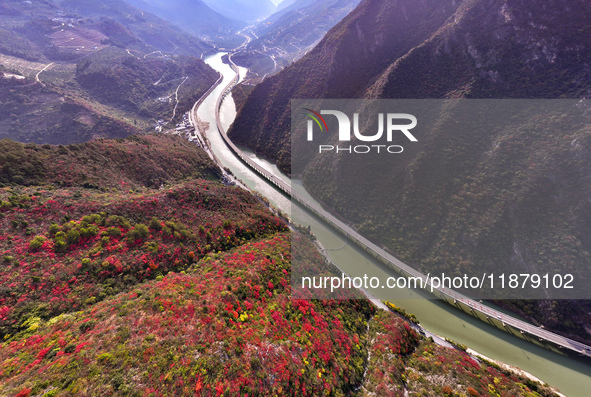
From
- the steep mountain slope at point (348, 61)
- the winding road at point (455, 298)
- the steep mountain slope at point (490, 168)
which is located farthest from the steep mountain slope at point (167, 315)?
the steep mountain slope at point (348, 61)

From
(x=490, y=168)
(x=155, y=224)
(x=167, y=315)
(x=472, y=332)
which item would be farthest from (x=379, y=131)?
(x=167, y=315)

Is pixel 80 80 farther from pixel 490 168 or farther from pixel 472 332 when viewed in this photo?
pixel 472 332

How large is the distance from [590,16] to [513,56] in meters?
11.7

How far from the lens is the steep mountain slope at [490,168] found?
36094mm

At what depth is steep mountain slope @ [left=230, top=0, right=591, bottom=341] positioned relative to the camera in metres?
36.1

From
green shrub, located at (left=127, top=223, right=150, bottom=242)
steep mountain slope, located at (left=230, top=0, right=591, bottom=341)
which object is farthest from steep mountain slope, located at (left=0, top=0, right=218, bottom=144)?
steep mountain slope, located at (left=230, top=0, right=591, bottom=341)

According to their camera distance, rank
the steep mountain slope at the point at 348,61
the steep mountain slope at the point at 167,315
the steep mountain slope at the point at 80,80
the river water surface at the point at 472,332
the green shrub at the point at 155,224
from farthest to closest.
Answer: the steep mountain slope at the point at 80,80, the steep mountain slope at the point at 348,61, the green shrub at the point at 155,224, the river water surface at the point at 472,332, the steep mountain slope at the point at 167,315

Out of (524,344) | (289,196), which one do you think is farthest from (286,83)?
(524,344)

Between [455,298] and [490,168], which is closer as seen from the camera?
[455,298]

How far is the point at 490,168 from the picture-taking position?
43281mm

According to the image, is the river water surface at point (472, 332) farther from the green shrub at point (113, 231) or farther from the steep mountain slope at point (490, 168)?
the green shrub at point (113, 231)

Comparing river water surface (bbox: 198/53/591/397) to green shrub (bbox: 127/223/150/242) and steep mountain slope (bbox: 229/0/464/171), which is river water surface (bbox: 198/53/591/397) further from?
steep mountain slope (bbox: 229/0/464/171)

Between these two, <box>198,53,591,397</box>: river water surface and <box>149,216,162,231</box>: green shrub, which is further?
<box>149,216,162,231</box>: green shrub

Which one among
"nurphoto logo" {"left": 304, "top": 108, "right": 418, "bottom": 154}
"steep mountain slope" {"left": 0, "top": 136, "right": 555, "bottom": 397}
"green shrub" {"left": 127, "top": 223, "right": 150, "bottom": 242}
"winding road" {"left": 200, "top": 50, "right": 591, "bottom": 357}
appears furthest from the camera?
"nurphoto logo" {"left": 304, "top": 108, "right": 418, "bottom": 154}
